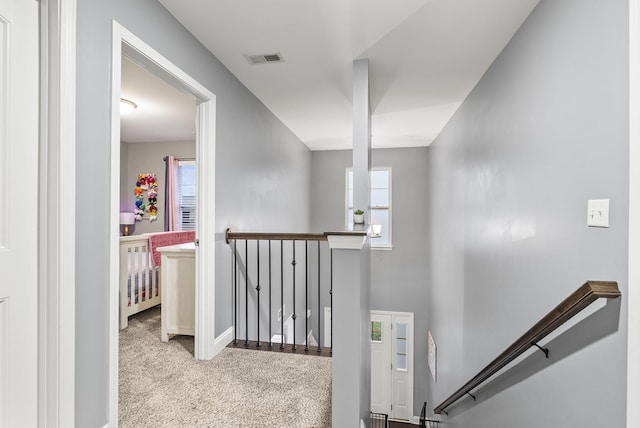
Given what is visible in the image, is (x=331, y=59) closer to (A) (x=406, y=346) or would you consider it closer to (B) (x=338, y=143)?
(B) (x=338, y=143)

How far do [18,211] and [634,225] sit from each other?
224 centimetres

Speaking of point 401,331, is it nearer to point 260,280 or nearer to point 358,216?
point 260,280

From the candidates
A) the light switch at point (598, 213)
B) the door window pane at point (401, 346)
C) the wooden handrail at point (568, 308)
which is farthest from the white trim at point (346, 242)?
the door window pane at point (401, 346)

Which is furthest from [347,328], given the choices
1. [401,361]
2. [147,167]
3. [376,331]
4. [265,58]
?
[147,167]

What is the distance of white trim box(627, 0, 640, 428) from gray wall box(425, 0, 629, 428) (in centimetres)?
6

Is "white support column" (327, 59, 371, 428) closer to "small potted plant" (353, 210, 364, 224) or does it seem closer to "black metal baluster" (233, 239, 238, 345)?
"small potted plant" (353, 210, 364, 224)

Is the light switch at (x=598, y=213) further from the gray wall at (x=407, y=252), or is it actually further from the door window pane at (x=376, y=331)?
the door window pane at (x=376, y=331)

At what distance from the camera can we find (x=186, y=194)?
18.2ft

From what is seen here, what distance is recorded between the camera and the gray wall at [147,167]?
554cm

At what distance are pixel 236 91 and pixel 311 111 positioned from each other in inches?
47.3

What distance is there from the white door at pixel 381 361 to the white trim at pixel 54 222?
5.38 metres

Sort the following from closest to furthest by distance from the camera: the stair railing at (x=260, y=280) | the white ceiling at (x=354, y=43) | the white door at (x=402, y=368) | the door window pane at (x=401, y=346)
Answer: the white ceiling at (x=354, y=43) < the stair railing at (x=260, y=280) < the white door at (x=402, y=368) < the door window pane at (x=401, y=346)

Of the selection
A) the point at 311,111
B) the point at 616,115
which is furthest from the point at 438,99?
the point at 616,115

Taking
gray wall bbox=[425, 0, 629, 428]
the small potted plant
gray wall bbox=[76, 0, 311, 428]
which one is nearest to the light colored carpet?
gray wall bbox=[76, 0, 311, 428]
